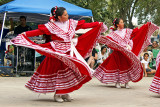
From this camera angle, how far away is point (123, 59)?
9.63 meters

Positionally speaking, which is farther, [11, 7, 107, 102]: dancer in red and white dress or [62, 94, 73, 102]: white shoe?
[62, 94, 73, 102]: white shoe

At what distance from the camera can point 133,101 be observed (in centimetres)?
689

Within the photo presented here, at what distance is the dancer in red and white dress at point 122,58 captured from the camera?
9.39 m

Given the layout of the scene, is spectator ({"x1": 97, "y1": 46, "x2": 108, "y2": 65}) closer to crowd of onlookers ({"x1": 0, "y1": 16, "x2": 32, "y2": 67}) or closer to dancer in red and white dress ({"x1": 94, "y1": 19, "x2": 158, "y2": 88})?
crowd of onlookers ({"x1": 0, "y1": 16, "x2": 32, "y2": 67})

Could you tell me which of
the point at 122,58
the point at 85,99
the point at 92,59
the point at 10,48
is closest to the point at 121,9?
the point at 92,59

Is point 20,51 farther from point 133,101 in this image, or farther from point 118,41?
Result: point 133,101

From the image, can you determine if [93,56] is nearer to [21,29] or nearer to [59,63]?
[21,29]

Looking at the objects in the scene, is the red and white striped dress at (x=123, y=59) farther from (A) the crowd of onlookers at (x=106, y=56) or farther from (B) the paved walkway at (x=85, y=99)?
(A) the crowd of onlookers at (x=106, y=56)

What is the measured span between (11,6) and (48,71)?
241 inches

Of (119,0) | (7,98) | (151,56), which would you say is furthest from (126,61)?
(119,0)

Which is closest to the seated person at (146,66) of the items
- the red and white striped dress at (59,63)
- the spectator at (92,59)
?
the spectator at (92,59)

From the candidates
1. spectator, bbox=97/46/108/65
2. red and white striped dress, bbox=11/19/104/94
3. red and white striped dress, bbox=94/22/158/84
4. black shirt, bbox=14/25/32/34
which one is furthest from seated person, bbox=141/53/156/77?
red and white striped dress, bbox=11/19/104/94

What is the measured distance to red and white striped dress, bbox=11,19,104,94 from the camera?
21.5 ft

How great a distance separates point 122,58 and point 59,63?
3.15m
